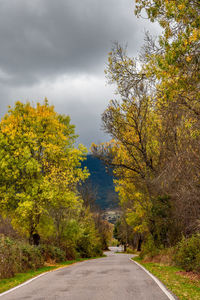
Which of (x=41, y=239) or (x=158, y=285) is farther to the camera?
(x=41, y=239)

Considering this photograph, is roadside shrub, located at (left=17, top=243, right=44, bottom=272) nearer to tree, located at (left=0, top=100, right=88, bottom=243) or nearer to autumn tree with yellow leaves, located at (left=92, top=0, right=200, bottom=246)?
tree, located at (left=0, top=100, right=88, bottom=243)

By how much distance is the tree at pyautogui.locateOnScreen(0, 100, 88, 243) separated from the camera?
71.1 feet

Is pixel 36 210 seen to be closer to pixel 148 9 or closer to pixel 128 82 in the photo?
pixel 128 82

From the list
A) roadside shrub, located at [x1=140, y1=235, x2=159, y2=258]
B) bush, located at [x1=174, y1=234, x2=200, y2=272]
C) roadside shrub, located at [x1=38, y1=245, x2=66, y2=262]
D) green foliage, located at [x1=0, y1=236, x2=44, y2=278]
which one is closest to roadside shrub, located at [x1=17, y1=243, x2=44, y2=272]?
green foliage, located at [x1=0, y1=236, x2=44, y2=278]

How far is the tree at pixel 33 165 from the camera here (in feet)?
71.1

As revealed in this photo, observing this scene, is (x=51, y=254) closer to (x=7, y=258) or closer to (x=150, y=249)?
(x=150, y=249)

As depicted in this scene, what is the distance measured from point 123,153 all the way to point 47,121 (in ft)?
20.7

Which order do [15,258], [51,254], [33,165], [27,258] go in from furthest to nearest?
1. [51,254]
2. [33,165]
3. [27,258]
4. [15,258]

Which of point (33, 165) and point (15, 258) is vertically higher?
point (33, 165)

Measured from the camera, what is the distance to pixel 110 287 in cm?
967

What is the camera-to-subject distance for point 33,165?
71.3 feet

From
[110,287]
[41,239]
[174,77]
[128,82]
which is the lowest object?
[110,287]

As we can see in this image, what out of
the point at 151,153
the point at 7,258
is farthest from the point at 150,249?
the point at 7,258

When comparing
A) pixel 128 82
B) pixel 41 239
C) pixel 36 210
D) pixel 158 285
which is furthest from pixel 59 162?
pixel 158 285
